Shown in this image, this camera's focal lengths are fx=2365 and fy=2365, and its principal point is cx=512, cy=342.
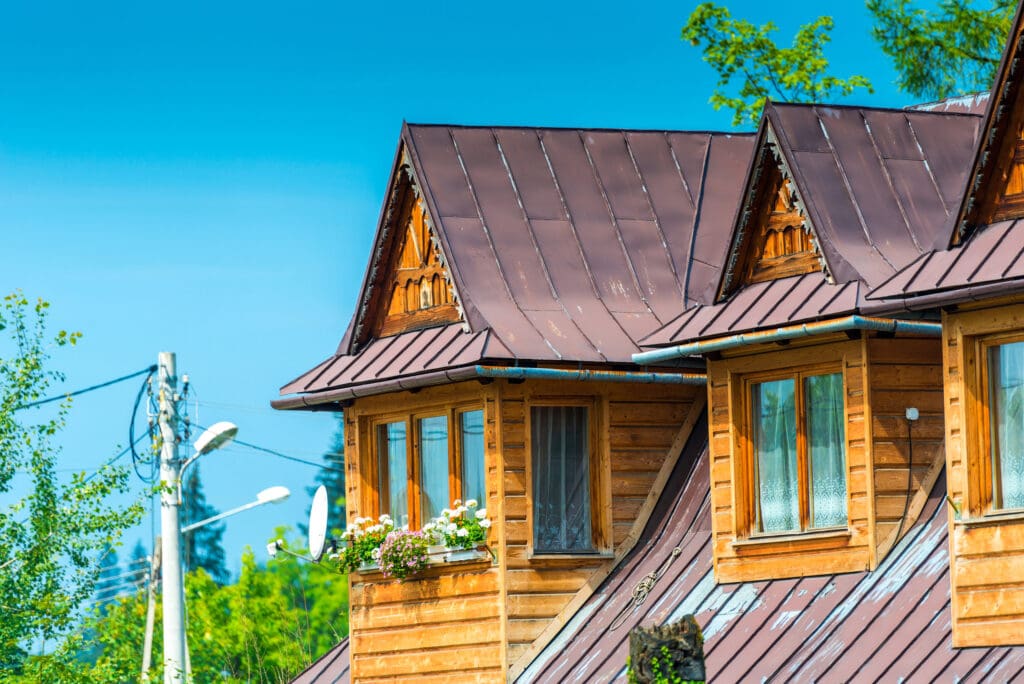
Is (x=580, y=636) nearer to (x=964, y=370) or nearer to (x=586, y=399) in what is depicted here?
(x=586, y=399)

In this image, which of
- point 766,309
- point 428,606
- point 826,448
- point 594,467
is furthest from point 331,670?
point 766,309

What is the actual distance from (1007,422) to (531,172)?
7.58m

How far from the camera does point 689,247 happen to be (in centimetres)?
2502

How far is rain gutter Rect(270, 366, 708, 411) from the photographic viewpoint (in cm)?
2289

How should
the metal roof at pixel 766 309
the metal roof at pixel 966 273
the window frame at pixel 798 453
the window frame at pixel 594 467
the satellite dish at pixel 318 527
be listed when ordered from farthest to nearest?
the satellite dish at pixel 318 527
the window frame at pixel 594 467
the window frame at pixel 798 453
the metal roof at pixel 766 309
the metal roof at pixel 966 273

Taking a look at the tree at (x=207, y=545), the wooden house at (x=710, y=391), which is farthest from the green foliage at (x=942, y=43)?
the tree at (x=207, y=545)

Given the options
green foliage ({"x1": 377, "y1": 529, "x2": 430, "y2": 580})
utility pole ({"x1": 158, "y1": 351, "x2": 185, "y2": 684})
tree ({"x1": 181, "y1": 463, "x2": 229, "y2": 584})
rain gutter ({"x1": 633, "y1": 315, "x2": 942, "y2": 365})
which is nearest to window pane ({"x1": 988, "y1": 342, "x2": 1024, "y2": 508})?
rain gutter ({"x1": 633, "y1": 315, "x2": 942, "y2": 365})

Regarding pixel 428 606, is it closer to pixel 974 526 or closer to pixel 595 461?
pixel 595 461

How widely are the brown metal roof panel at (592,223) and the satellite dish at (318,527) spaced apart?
401cm

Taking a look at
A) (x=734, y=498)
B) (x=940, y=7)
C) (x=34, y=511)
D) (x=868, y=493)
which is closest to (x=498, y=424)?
(x=734, y=498)

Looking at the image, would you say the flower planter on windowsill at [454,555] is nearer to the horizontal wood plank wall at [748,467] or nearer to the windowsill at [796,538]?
the horizontal wood plank wall at [748,467]

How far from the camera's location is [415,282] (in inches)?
981

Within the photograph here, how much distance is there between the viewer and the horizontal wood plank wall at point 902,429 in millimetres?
20859

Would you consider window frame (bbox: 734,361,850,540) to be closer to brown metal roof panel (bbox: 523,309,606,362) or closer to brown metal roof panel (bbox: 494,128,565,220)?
brown metal roof panel (bbox: 523,309,606,362)
